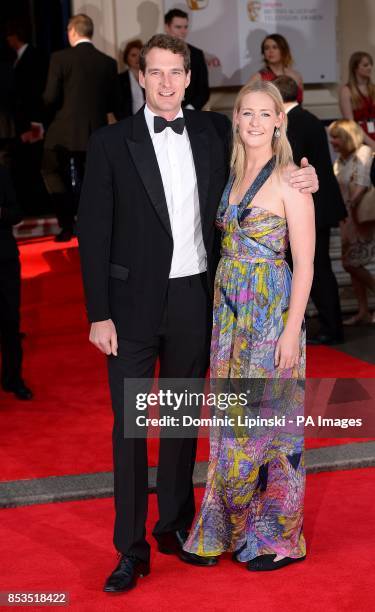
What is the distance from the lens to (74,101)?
29.3ft

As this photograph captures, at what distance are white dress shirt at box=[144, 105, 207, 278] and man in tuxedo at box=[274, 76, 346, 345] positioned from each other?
3399 mm

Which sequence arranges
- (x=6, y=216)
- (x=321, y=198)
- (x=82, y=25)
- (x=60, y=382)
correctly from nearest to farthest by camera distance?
(x=6, y=216) → (x=60, y=382) → (x=321, y=198) → (x=82, y=25)


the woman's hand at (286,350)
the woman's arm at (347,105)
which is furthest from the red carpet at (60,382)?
the woman's arm at (347,105)

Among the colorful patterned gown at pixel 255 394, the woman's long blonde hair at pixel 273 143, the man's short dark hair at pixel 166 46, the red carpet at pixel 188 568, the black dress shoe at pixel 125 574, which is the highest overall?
the man's short dark hair at pixel 166 46

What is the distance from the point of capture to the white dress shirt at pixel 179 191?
12.0 feet

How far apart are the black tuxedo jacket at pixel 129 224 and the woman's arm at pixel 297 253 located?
0.27 m

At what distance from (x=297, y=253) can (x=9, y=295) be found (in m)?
2.85

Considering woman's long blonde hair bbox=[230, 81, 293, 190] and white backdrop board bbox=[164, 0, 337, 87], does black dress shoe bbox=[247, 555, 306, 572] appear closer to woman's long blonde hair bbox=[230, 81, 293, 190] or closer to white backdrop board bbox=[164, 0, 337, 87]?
woman's long blonde hair bbox=[230, 81, 293, 190]

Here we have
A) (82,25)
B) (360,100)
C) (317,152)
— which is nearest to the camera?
(317,152)

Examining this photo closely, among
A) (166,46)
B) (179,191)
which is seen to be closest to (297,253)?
(179,191)

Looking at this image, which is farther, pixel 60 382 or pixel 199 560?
pixel 60 382

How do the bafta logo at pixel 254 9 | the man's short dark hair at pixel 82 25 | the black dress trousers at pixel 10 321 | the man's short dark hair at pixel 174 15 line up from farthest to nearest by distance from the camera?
the bafta logo at pixel 254 9 → the man's short dark hair at pixel 174 15 → the man's short dark hair at pixel 82 25 → the black dress trousers at pixel 10 321

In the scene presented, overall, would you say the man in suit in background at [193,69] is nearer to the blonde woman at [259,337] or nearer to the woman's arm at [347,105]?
the woman's arm at [347,105]

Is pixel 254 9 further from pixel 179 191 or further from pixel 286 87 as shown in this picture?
pixel 179 191
